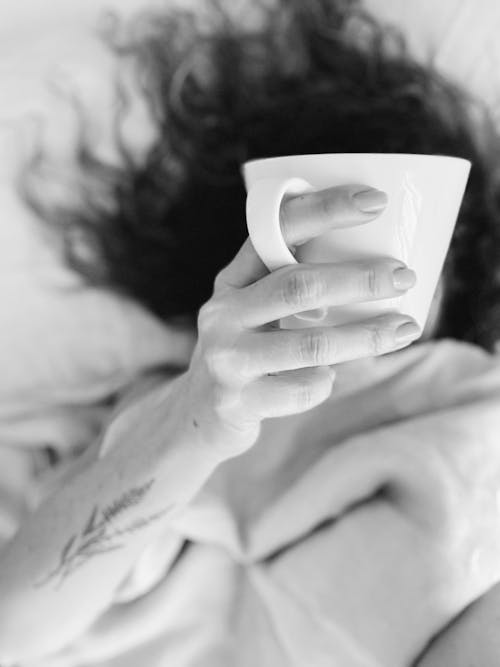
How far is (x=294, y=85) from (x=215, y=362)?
1.65 feet

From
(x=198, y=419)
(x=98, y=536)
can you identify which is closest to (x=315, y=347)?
(x=198, y=419)

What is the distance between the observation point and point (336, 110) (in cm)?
81

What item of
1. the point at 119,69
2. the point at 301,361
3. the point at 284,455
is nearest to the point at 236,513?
the point at 284,455

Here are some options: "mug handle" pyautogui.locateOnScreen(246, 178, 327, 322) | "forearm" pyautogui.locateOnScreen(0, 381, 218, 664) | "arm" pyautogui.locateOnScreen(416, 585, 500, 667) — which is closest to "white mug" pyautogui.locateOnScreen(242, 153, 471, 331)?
"mug handle" pyautogui.locateOnScreen(246, 178, 327, 322)

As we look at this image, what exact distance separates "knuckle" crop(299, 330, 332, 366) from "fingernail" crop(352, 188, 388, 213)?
3.1 inches

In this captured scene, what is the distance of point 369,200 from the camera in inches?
16.3

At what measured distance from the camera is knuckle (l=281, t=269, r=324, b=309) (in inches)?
16.6

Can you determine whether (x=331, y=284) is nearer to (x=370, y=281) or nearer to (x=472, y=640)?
(x=370, y=281)

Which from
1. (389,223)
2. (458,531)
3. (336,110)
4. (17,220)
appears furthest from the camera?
(17,220)

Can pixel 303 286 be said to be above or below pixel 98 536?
above

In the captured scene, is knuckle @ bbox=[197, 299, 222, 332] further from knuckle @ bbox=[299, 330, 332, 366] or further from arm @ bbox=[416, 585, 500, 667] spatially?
arm @ bbox=[416, 585, 500, 667]

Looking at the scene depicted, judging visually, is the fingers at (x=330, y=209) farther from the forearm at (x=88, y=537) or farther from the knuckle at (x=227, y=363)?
the forearm at (x=88, y=537)

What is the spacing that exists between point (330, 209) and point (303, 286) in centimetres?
5

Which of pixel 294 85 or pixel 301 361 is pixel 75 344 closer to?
pixel 294 85
